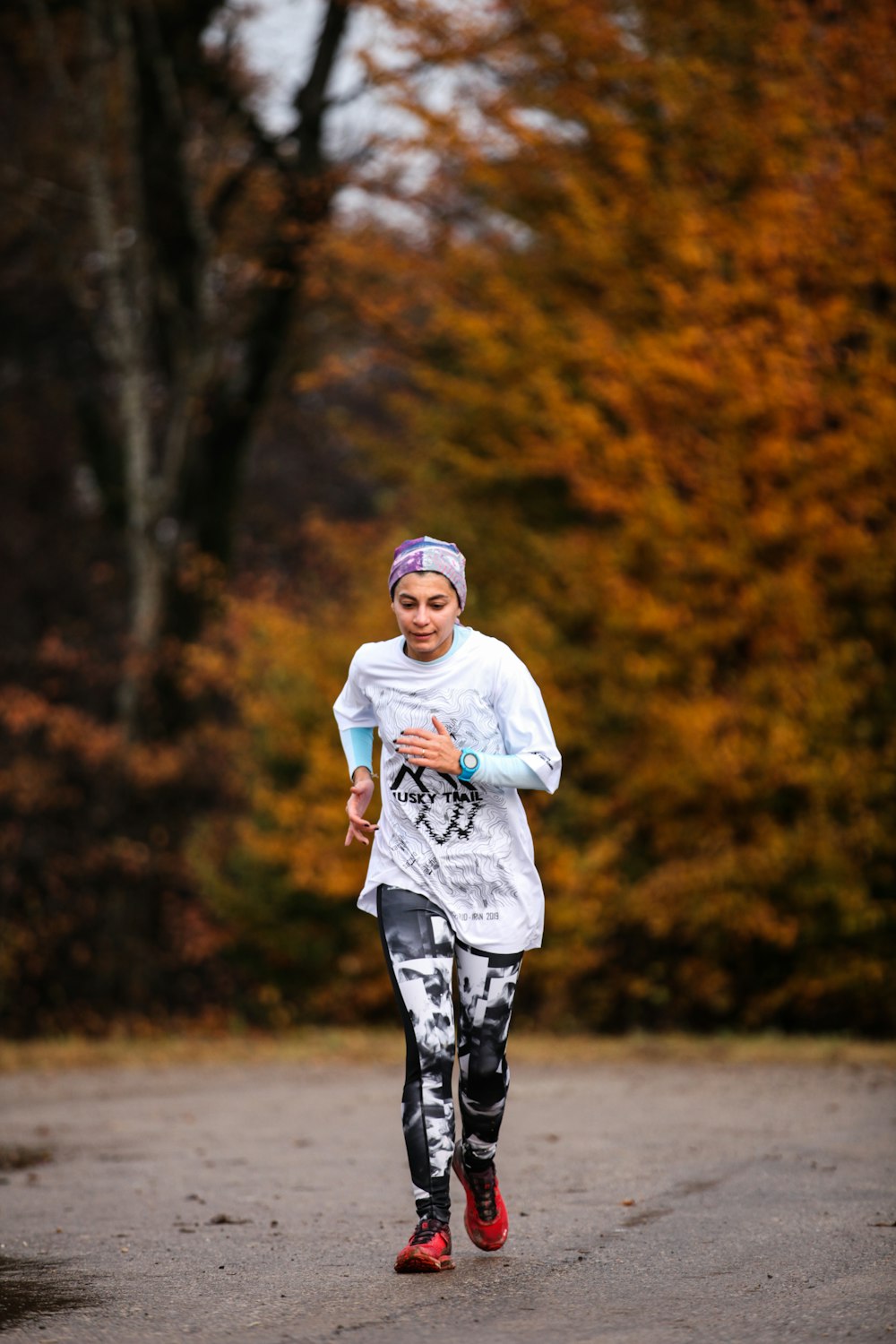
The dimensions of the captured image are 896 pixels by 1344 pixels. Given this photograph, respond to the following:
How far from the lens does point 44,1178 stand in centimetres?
699

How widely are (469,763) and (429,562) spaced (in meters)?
0.59

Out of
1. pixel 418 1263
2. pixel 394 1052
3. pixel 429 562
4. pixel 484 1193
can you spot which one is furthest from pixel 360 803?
pixel 394 1052

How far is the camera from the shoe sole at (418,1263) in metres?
4.70

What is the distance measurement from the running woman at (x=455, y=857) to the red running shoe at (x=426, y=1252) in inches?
2.7

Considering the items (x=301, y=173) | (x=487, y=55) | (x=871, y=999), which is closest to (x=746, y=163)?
(x=487, y=55)

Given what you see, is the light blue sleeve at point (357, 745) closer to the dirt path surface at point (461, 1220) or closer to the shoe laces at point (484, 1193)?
the shoe laces at point (484, 1193)

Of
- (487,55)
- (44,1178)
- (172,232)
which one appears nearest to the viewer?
(44,1178)

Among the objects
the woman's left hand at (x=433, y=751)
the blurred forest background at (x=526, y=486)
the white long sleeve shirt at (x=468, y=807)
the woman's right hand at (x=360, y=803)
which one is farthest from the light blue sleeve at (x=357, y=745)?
the blurred forest background at (x=526, y=486)

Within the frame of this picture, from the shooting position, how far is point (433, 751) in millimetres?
4754

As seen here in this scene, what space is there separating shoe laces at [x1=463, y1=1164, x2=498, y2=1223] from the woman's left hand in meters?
1.15

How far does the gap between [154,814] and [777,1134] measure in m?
11.4

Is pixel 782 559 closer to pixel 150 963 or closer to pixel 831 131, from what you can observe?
pixel 831 131

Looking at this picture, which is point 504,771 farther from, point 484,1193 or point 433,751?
point 484,1193

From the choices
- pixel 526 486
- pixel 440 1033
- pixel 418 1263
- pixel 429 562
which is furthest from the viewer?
pixel 526 486
